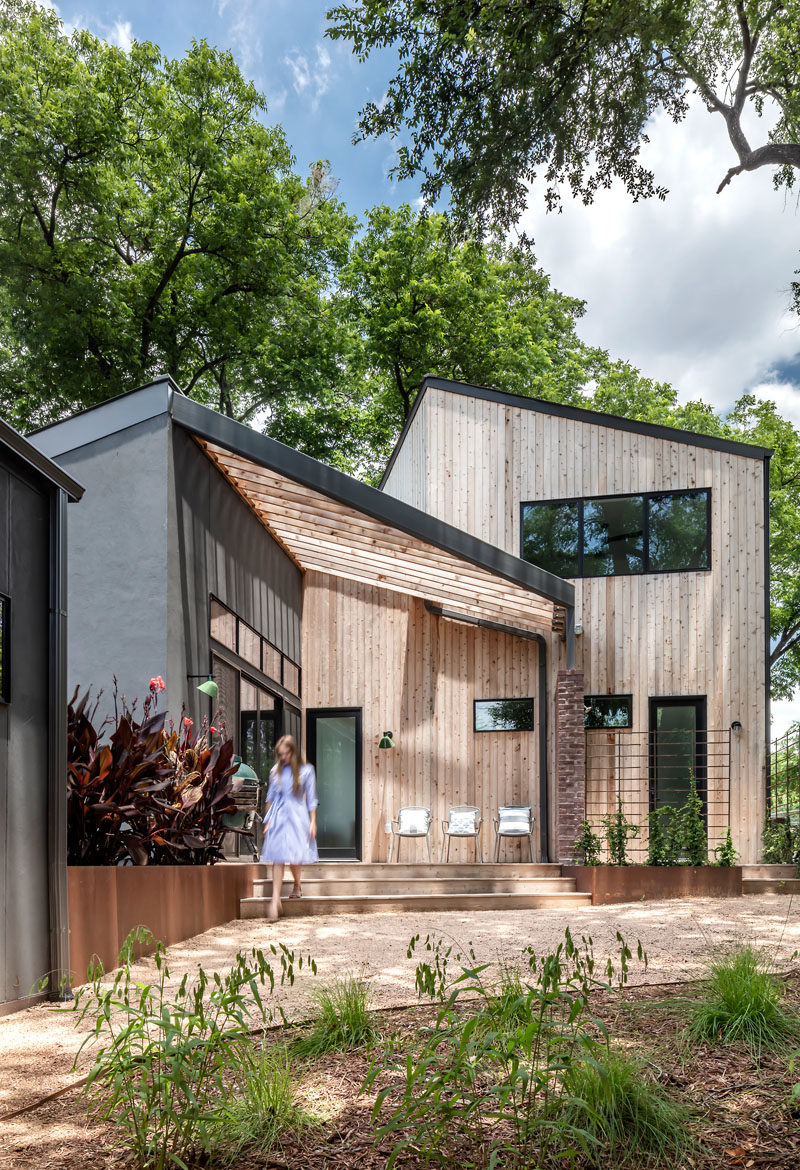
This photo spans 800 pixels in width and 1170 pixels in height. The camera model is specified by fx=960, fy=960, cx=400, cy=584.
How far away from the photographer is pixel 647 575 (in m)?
12.0

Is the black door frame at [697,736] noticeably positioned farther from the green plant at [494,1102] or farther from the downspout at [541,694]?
the green plant at [494,1102]

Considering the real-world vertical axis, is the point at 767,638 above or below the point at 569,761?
above

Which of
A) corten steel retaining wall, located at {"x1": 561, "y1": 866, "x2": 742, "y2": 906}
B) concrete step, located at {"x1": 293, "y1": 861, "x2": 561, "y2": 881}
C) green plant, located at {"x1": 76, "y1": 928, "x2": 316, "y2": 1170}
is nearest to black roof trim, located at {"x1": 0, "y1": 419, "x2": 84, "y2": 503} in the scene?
green plant, located at {"x1": 76, "y1": 928, "x2": 316, "y2": 1170}

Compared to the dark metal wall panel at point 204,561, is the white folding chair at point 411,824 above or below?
below

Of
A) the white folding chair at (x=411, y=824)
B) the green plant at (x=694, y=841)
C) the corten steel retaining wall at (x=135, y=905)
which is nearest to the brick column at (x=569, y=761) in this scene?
the green plant at (x=694, y=841)

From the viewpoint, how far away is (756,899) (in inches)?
351

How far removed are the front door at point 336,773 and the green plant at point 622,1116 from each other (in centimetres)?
1066

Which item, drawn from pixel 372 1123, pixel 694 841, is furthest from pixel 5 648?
pixel 694 841

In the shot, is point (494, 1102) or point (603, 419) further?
point (603, 419)

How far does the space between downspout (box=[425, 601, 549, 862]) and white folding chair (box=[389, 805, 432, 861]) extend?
1468mm

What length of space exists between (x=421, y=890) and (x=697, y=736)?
14.2ft

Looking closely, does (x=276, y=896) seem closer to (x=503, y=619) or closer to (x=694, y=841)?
(x=694, y=841)

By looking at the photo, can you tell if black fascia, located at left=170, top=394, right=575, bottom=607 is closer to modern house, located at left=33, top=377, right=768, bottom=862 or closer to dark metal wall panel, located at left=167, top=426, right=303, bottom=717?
modern house, located at left=33, top=377, right=768, bottom=862

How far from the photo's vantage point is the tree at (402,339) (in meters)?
22.2
